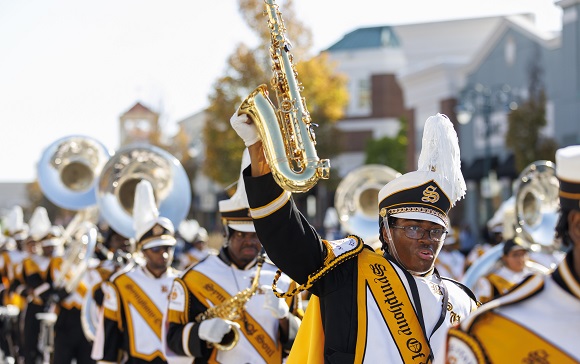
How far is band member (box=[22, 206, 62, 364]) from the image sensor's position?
13.2 metres

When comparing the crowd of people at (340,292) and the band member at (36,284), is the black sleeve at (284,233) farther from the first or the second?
the band member at (36,284)

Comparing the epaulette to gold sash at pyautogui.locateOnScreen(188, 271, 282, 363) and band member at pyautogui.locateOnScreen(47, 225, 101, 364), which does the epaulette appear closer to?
gold sash at pyautogui.locateOnScreen(188, 271, 282, 363)

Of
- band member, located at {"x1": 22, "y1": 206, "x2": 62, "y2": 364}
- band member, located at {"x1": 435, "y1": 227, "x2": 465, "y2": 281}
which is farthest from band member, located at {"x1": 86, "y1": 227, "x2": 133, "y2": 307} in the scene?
band member, located at {"x1": 435, "y1": 227, "x2": 465, "y2": 281}

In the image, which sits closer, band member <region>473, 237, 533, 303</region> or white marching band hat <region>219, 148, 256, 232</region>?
white marching band hat <region>219, 148, 256, 232</region>

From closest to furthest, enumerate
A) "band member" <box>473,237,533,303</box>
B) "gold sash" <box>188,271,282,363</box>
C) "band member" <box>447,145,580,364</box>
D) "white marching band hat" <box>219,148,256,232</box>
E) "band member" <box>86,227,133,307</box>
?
1. "band member" <box>447,145,580,364</box>
2. "gold sash" <box>188,271,282,363</box>
3. "white marching band hat" <box>219,148,256,232</box>
4. "band member" <box>473,237,533,303</box>
5. "band member" <box>86,227,133,307</box>

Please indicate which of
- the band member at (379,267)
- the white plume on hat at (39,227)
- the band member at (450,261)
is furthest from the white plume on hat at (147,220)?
the band member at (450,261)

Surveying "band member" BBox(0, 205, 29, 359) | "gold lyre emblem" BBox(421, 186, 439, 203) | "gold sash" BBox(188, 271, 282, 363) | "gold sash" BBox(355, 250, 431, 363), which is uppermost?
"gold lyre emblem" BBox(421, 186, 439, 203)

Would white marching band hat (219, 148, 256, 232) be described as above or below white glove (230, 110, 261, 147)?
below

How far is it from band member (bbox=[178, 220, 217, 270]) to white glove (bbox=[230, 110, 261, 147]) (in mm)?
13902

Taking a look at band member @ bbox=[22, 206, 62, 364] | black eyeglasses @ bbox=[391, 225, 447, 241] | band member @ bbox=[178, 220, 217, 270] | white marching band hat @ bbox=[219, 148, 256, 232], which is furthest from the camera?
band member @ bbox=[178, 220, 217, 270]

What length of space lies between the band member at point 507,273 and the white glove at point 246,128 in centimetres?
617

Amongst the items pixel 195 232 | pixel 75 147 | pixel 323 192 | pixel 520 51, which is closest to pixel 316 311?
pixel 75 147

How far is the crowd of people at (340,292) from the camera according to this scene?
11.2 feet

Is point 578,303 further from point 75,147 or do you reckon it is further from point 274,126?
point 75,147
